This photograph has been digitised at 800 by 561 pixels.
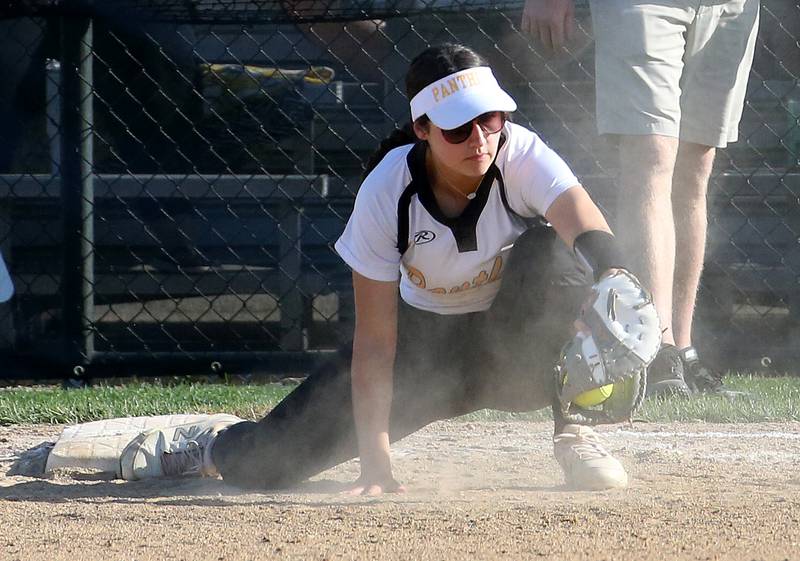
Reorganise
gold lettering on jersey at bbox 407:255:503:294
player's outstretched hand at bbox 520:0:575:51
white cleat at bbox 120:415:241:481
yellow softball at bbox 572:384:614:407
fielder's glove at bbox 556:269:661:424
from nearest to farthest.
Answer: fielder's glove at bbox 556:269:661:424 → yellow softball at bbox 572:384:614:407 → gold lettering on jersey at bbox 407:255:503:294 → white cleat at bbox 120:415:241:481 → player's outstretched hand at bbox 520:0:575:51

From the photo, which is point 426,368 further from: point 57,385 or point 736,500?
point 57,385

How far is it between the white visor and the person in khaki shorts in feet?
4.17

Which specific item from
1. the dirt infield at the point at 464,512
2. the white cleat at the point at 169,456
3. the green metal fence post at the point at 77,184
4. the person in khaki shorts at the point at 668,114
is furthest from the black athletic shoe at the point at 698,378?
the green metal fence post at the point at 77,184

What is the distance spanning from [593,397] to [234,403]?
2.10 meters

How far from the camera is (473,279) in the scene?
3.37 meters

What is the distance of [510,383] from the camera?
345 centimetres

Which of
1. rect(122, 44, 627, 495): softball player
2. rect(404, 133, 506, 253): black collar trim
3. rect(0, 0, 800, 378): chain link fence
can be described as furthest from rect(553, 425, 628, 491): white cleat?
rect(0, 0, 800, 378): chain link fence

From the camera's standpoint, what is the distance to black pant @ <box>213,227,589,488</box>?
3342 millimetres

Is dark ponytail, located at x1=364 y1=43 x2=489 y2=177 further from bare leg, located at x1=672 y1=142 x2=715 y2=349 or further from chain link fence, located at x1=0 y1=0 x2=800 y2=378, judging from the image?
chain link fence, located at x1=0 y1=0 x2=800 y2=378

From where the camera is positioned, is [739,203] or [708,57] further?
[739,203]

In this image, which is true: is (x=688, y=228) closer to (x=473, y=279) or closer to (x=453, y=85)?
(x=473, y=279)

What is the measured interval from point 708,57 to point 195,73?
7.20 feet

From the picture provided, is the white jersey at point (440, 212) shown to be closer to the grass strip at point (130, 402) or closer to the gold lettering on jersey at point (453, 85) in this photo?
the gold lettering on jersey at point (453, 85)

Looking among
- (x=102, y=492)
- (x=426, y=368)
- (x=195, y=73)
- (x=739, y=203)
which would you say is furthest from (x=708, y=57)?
(x=102, y=492)
